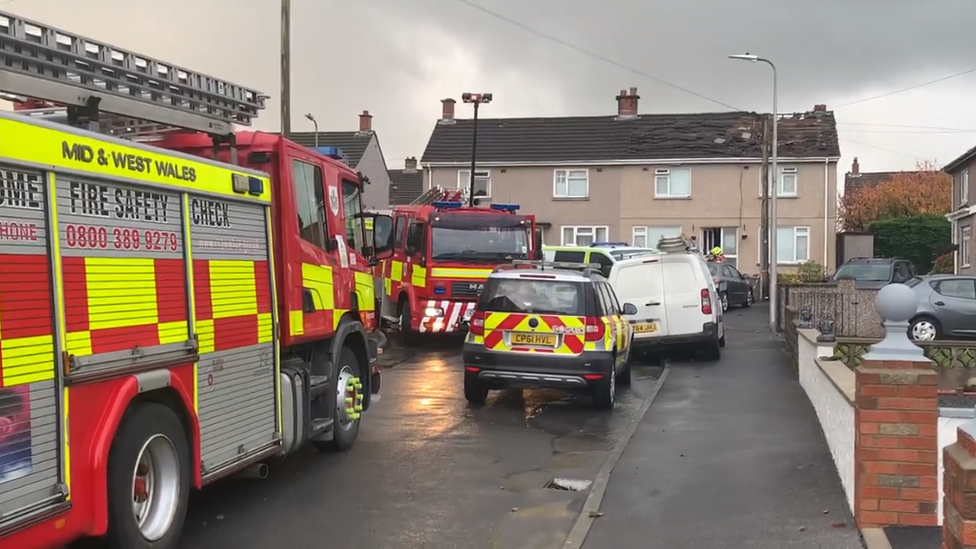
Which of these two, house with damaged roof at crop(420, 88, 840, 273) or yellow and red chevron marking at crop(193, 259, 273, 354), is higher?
house with damaged roof at crop(420, 88, 840, 273)

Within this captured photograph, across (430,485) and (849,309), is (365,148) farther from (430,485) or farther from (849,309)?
(430,485)

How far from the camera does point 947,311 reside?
18.7 metres

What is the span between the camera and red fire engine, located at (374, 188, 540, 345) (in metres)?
18.2

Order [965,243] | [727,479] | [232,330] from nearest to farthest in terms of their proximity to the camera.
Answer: [232,330]
[727,479]
[965,243]

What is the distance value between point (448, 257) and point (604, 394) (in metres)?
7.91

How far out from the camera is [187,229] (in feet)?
19.4

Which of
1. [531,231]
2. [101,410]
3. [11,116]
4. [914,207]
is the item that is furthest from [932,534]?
[914,207]

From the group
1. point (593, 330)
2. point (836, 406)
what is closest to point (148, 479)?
point (836, 406)

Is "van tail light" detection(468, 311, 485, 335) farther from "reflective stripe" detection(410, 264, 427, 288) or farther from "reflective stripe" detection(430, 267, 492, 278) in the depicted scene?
"reflective stripe" detection(410, 264, 427, 288)

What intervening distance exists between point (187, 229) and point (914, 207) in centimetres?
5540

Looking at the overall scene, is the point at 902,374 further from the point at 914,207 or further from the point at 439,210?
the point at 914,207

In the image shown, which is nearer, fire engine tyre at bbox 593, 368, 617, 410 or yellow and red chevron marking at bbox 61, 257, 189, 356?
yellow and red chevron marking at bbox 61, 257, 189, 356

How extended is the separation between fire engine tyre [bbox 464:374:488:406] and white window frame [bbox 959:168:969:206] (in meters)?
28.7

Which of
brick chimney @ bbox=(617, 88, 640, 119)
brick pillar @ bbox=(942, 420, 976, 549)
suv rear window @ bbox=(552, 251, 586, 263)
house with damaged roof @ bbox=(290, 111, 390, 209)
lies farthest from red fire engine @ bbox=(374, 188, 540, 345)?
house with damaged roof @ bbox=(290, 111, 390, 209)
